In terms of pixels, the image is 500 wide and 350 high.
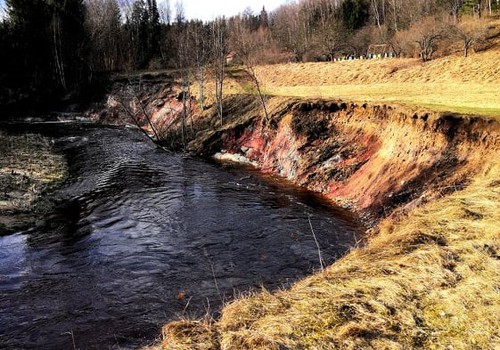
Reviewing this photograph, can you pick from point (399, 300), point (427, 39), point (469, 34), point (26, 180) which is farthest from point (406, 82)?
point (399, 300)

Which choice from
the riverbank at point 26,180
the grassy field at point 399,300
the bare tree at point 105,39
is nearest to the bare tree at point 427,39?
the grassy field at point 399,300

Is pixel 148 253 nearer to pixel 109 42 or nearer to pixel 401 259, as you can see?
pixel 401 259

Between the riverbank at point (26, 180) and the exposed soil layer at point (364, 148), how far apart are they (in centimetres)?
997

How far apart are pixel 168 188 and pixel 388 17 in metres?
55.8

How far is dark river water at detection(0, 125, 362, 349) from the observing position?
32.9ft

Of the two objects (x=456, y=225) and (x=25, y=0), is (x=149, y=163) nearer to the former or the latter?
(x=456, y=225)

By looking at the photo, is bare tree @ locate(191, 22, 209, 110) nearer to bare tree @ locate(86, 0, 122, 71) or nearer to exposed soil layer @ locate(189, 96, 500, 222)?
exposed soil layer @ locate(189, 96, 500, 222)

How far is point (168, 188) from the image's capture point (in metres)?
21.8

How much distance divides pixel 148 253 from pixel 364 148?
39.2ft

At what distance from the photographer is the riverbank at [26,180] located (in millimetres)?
17345

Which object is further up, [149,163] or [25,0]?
[25,0]

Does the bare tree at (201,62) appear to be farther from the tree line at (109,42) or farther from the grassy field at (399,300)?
the grassy field at (399,300)

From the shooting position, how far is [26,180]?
22.1m

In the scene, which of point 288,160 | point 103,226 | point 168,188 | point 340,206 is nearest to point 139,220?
point 103,226
